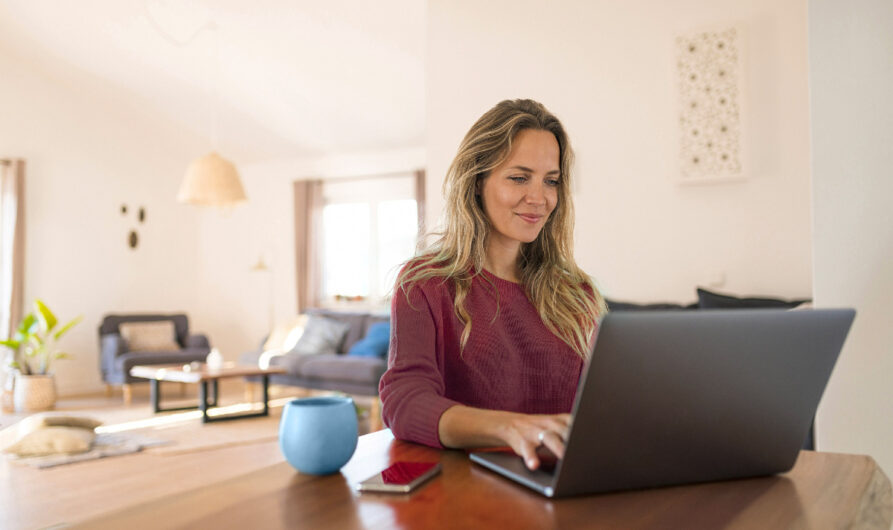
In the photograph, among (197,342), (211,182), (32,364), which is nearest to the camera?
(211,182)

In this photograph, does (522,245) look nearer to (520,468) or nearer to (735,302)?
(520,468)

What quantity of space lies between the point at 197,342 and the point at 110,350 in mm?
863

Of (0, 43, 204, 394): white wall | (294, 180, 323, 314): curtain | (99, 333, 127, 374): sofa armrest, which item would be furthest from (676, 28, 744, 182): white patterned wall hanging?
A: (0, 43, 204, 394): white wall

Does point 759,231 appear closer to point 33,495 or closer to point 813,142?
point 813,142

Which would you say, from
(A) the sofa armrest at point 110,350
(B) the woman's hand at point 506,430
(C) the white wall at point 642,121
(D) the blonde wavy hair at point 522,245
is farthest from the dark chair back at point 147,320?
(B) the woman's hand at point 506,430

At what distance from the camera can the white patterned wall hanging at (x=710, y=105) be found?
378 cm

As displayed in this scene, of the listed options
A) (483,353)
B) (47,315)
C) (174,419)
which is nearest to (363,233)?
(174,419)

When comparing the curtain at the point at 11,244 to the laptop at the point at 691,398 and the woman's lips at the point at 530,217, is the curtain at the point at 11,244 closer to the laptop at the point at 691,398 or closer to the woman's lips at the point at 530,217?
the woman's lips at the point at 530,217

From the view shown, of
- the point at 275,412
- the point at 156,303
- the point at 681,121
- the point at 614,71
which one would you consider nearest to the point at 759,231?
the point at 681,121

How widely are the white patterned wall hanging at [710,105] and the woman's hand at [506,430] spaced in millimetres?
3048

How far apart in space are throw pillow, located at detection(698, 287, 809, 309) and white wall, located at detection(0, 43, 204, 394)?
21.0 ft

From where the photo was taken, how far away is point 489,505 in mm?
800

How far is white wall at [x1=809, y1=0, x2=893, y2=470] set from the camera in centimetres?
222

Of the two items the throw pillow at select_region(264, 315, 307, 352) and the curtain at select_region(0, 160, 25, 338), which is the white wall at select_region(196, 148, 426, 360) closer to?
the throw pillow at select_region(264, 315, 307, 352)
